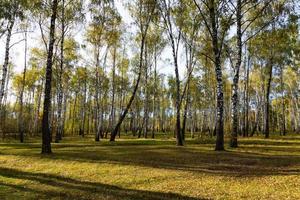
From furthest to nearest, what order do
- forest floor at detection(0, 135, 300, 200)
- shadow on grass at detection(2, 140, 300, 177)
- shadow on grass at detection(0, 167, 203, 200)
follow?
shadow on grass at detection(2, 140, 300, 177) < forest floor at detection(0, 135, 300, 200) < shadow on grass at detection(0, 167, 203, 200)

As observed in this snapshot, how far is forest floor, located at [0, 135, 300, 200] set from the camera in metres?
11.9

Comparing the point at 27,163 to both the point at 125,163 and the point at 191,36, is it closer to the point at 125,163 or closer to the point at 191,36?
the point at 125,163

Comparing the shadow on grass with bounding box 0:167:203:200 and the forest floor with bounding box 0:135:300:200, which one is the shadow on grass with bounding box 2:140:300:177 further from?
the shadow on grass with bounding box 0:167:203:200

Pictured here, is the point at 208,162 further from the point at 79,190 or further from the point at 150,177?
the point at 79,190

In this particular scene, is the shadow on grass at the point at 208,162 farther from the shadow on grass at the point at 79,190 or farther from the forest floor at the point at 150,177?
the shadow on grass at the point at 79,190

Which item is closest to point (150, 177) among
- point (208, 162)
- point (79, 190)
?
point (79, 190)

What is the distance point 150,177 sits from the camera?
14312mm

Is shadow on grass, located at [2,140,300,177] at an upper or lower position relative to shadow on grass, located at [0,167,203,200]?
upper

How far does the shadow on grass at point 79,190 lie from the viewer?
1163cm

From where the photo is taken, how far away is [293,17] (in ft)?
97.2

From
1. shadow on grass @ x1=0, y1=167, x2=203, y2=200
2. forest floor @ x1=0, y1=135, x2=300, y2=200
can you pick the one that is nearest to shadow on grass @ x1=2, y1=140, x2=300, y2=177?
forest floor @ x1=0, y1=135, x2=300, y2=200

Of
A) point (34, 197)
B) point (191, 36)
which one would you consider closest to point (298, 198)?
point (34, 197)

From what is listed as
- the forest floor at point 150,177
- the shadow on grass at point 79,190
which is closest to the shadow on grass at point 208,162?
the forest floor at point 150,177

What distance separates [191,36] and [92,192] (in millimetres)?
29715
